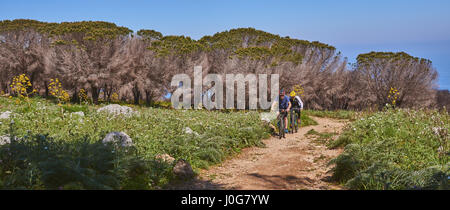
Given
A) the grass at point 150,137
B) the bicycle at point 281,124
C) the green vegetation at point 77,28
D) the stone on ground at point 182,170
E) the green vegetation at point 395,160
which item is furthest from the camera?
the green vegetation at point 77,28

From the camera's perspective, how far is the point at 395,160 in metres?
6.75

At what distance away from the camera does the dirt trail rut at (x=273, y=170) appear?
618 cm

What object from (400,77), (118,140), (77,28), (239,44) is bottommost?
(118,140)

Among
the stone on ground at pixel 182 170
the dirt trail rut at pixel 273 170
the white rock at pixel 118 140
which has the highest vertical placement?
the white rock at pixel 118 140

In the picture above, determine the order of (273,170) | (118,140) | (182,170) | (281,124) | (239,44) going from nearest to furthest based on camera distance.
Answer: (182,170) < (118,140) < (273,170) < (281,124) < (239,44)

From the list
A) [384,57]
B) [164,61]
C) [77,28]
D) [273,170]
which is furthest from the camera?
[384,57]

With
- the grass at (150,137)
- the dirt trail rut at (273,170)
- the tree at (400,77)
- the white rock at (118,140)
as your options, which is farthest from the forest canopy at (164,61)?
the white rock at (118,140)

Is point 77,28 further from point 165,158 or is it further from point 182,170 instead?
point 182,170

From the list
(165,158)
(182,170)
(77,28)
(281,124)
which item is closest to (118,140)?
(165,158)

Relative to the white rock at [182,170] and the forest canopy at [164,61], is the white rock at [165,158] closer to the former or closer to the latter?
the white rock at [182,170]

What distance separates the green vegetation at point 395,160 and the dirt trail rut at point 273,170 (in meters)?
0.55

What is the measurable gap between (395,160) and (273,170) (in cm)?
260
